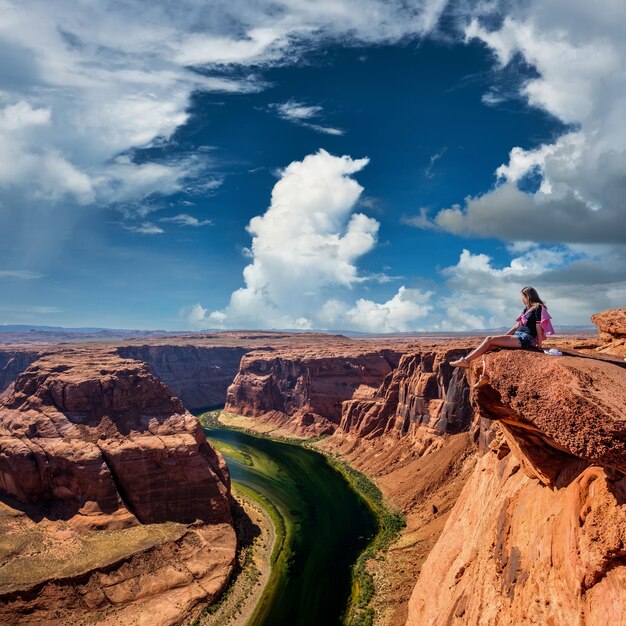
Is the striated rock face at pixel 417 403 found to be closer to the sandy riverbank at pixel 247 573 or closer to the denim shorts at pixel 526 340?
the sandy riverbank at pixel 247 573

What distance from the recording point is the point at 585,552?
426 inches

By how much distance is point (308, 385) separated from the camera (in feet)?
344

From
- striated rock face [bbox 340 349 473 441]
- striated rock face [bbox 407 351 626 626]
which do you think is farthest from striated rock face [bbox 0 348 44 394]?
striated rock face [bbox 407 351 626 626]

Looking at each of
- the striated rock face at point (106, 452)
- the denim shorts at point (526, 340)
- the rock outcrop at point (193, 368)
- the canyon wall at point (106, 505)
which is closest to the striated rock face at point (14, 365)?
the rock outcrop at point (193, 368)

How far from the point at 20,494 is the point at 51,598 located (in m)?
12.4

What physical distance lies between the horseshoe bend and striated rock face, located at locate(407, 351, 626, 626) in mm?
49

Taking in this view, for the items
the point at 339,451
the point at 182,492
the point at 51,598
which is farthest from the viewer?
the point at 339,451

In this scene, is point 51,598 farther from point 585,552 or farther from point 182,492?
point 585,552

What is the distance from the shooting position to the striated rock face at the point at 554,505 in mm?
9672

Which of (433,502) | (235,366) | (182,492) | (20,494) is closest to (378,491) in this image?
(433,502)

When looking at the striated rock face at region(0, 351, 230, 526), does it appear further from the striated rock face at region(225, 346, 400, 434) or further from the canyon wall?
the striated rock face at region(225, 346, 400, 434)

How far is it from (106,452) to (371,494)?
34321mm

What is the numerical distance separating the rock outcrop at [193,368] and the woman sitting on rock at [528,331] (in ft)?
446

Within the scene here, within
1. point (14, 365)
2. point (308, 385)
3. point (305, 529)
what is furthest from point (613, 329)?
point (14, 365)
